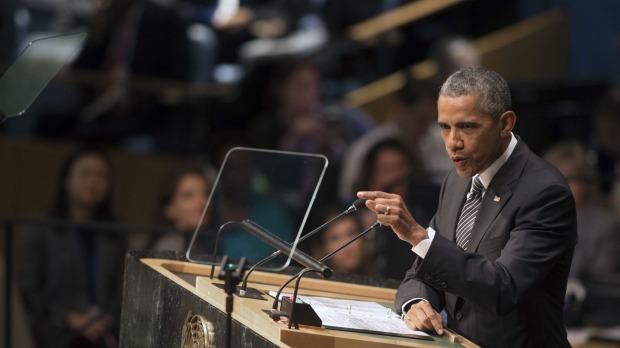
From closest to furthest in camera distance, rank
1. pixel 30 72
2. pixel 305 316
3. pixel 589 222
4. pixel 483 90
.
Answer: pixel 305 316
pixel 483 90
pixel 30 72
pixel 589 222

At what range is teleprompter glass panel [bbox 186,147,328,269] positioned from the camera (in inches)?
129

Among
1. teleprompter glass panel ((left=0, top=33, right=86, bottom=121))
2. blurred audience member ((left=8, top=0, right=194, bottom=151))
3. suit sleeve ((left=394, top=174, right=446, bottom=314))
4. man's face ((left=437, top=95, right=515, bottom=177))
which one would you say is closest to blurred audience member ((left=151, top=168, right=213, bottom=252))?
blurred audience member ((left=8, top=0, right=194, bottom=151))

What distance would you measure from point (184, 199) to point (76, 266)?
23.7 inches

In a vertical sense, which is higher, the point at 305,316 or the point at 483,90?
the point at 483,90

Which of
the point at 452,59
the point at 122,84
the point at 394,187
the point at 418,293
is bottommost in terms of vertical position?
the point at 418,293

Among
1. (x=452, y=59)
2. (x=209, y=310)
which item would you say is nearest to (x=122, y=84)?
(x=452, y=59)

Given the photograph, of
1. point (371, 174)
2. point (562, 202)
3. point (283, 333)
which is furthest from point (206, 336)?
point (371, 174)

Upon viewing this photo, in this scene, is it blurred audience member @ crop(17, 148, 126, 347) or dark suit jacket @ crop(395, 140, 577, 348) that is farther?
blurred audience member @ crop(17, 148, 126, 347)

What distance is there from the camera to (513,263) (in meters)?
2.80

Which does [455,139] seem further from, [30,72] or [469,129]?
[30,72]

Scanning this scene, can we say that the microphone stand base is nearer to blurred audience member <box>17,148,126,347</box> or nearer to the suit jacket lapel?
the suit jacket lapel

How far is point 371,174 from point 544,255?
3.14 meters

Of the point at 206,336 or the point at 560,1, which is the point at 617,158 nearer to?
the point at 560,1

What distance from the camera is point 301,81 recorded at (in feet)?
22.5
